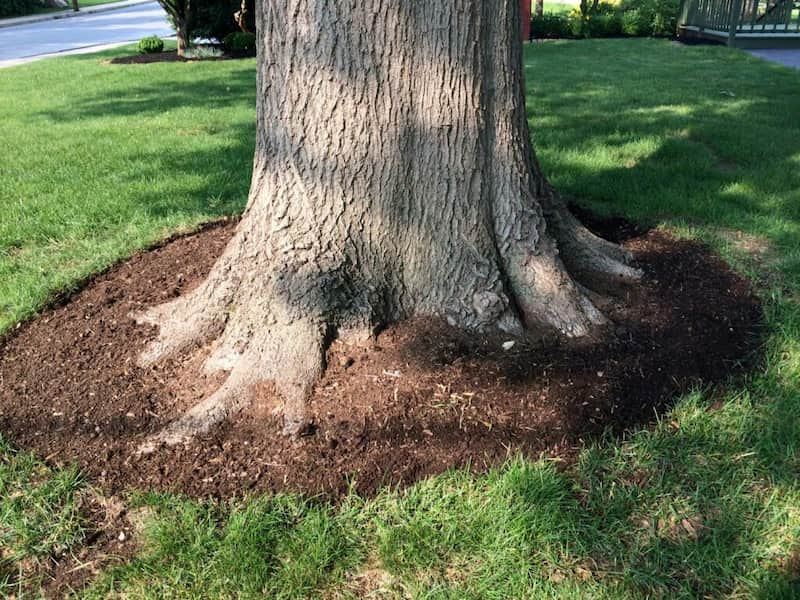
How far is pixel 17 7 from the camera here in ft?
102

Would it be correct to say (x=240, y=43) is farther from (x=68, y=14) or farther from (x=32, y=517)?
(x=68, y=14)

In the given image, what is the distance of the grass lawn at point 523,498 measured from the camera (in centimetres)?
208

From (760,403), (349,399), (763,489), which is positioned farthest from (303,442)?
(760,403)

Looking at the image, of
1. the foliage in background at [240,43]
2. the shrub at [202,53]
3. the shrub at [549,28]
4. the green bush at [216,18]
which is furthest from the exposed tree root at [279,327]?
the shrub at [549,28]

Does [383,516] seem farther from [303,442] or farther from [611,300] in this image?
[611,300]

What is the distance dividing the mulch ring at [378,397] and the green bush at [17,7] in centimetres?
3383

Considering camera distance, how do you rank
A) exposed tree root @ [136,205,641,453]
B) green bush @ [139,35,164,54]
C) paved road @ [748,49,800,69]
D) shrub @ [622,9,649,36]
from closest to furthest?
exposed tree root @ [136,205,641,453] → paved road @ [748,49,800,69] → green bush @ [139,35,164,54] → shrub @ [622,9,649,36]

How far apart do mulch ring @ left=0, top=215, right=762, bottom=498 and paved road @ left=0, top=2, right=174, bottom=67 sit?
601 inches

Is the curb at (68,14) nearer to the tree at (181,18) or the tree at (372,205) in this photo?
the tree at (181,18)

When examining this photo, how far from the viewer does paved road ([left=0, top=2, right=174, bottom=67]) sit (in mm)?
18281

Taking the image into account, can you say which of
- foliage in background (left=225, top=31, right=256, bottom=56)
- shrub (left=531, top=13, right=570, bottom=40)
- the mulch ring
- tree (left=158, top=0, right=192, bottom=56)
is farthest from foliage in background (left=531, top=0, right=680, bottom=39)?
the mulch ring

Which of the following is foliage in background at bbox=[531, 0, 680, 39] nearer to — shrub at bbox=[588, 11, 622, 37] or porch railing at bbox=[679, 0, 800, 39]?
shrub at bbox=[588, 11, 622, 37]

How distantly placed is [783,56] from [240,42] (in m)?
11.8

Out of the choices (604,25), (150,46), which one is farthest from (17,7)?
(604,25)
